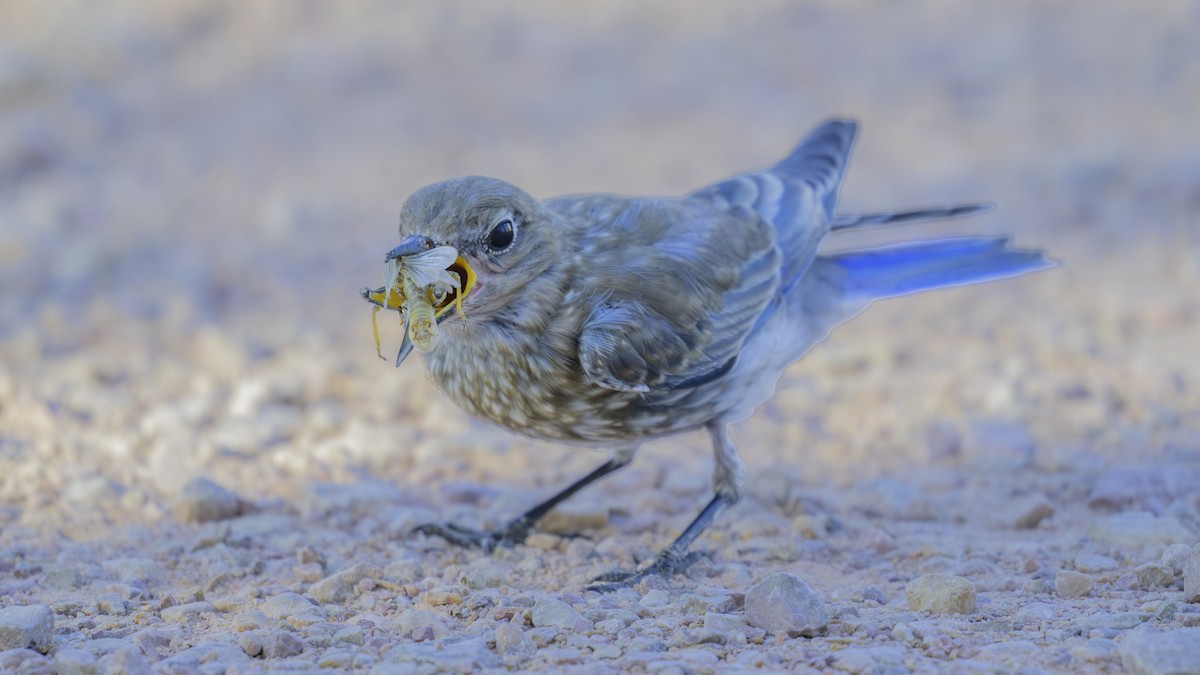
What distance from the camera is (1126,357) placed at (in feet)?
19.9

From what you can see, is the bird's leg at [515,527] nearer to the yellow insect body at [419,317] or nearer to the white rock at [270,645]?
the yellow insect body at [419,317]

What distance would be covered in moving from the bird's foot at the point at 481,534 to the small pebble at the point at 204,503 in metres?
0.67

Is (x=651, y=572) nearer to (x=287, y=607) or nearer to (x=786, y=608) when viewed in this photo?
(x=786, y=608)

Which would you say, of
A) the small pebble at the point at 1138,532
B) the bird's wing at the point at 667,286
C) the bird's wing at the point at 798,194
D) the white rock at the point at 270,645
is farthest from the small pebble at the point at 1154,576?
the white rock at the point at 270,645

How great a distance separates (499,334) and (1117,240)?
4.99m

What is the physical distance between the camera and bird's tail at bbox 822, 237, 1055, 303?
4.93 meters

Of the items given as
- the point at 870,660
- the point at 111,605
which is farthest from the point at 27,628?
the point at 870,660

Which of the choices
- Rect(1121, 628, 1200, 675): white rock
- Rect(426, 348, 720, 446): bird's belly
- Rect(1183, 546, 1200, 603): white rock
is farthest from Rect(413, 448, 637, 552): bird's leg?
Rect(1121, 628, 1200, 675): white rock

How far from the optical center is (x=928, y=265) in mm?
4988

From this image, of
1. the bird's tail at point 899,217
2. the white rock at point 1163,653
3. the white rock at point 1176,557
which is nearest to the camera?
the white rock at point 1163,653

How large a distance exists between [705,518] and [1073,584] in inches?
46.9

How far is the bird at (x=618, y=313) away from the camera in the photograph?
3756mm

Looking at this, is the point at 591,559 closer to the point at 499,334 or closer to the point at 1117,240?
the point at 499,334

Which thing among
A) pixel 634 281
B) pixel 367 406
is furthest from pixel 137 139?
pixel 634 281
